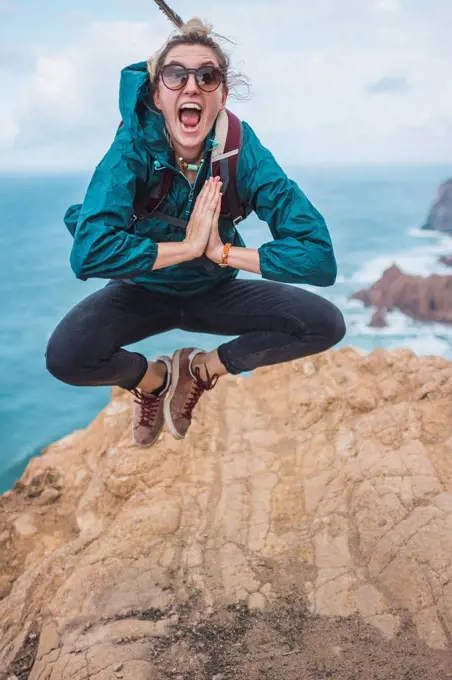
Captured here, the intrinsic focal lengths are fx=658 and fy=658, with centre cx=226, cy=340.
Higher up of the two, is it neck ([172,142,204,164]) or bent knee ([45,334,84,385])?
neck ([172,142,204,164])

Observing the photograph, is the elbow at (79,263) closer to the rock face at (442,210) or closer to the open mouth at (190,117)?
the open mouth at (190,117)

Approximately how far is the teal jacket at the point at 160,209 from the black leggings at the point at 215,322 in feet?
1.25

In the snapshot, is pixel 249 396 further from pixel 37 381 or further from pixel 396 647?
pixel 37 381

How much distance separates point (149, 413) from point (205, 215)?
180 centimetres

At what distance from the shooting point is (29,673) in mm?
4949

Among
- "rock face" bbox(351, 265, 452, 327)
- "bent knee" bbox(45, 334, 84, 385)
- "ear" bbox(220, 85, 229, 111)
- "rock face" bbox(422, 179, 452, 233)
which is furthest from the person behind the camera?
"rock face" bbox(422, 179, 452, 233)

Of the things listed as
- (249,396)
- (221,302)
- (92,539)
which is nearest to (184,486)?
(92,539)

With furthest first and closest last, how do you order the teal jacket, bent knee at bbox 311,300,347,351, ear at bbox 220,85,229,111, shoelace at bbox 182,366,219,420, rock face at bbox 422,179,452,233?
1. rock face at bbox 422,179,452,233
2. shoelace at bbox 182,366,219,420
3. bent knee at bbox 311,300,347,351
4. ear at bbox 220,85,229,111
5. the teal jacket

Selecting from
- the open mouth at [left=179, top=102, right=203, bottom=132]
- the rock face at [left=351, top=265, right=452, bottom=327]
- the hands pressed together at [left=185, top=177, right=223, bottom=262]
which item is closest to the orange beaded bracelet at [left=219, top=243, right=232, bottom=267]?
the hands pressed together at [left=185, top=177, right=223, bottom=262]

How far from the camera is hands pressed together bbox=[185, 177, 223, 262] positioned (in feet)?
13.4

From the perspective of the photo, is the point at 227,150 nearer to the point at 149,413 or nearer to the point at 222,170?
the point at 222,170

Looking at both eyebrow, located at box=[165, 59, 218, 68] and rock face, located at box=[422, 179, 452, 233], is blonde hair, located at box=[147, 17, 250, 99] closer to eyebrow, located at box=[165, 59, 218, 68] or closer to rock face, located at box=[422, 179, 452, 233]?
eyebrow, located at box=[165, 59, 218, 68]

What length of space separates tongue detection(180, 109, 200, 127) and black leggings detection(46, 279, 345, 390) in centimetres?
122

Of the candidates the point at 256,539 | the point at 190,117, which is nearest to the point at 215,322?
the point at 190,117
